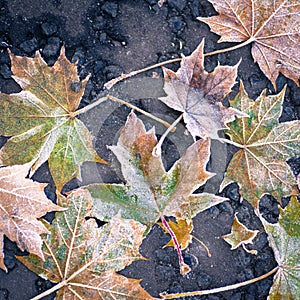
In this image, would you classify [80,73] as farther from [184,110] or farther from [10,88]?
[184,110]

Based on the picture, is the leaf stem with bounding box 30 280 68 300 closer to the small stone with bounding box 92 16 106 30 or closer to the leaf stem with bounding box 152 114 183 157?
the leaf stem with bounding box 152 114 183 157

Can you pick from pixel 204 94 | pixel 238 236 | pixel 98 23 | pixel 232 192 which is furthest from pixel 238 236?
pixel 98 23

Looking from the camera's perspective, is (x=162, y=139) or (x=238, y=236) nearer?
(x=162, y=139)

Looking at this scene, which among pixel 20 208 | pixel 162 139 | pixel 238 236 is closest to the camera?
pixel 20 208

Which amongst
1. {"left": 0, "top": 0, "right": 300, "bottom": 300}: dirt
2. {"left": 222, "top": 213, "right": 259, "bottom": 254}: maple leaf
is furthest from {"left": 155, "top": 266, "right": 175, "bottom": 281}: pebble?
{"left": 222, "top": 213, "right": 259, "bottom": 254}: maple leaf

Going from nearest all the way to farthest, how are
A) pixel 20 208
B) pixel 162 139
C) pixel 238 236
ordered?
pixel 20 208 < pixel 162 139 < pixel 238 236

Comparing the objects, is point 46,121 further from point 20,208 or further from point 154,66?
point 154,66

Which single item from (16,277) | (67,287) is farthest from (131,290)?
(16,277)

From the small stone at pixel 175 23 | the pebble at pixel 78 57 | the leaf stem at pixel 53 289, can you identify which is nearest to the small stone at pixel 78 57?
the pebble at pixel 78 57

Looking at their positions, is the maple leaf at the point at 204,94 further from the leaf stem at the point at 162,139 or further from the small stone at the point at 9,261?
the small stone at the point at 9,261
